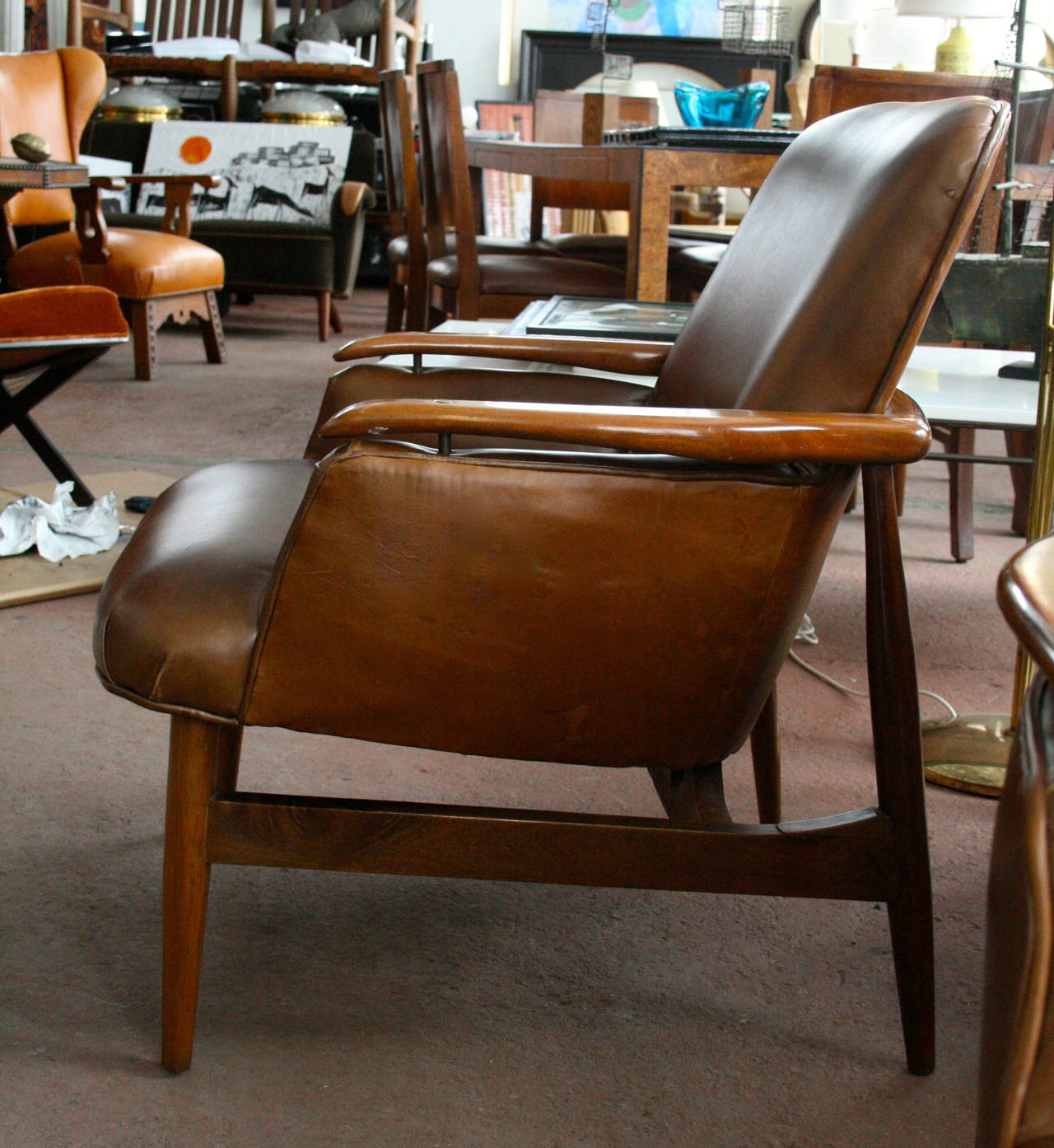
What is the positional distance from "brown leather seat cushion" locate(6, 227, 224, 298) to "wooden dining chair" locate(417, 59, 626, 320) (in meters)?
1.17

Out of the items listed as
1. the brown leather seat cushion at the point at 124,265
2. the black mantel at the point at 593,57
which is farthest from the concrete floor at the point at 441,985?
the black mantel at the point at 593,57

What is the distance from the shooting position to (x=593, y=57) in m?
9.25

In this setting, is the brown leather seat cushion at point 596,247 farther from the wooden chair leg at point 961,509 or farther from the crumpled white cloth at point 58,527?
the crumpled white cloth at point 58,527

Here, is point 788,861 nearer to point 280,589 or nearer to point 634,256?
point 280,589

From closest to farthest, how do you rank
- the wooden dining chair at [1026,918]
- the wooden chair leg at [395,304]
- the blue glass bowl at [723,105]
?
1. the wooden dining chair at [1026,918]
2. the blue glass bowl at [723,105]
3. the wooden chair leg at [395,304]

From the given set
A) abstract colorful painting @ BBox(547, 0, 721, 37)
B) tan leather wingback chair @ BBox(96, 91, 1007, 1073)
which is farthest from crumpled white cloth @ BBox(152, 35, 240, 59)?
tan leather wingback chair @ BBox(96, 91, 1007, 1073)

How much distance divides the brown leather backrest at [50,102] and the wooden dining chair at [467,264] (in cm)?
185

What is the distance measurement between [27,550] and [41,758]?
972mm

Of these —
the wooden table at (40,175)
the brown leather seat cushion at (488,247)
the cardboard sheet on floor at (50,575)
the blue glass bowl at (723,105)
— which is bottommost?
the cardboard sheet on floor at (50,575)

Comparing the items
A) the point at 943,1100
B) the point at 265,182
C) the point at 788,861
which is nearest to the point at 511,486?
the point at 788,861

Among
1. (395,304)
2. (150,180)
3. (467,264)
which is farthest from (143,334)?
(467,264)

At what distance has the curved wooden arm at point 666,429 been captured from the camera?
1.03 metres

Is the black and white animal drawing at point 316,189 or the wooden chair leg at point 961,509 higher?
the black and white animal drawing at point 316,189

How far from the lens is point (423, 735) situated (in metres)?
1.15
